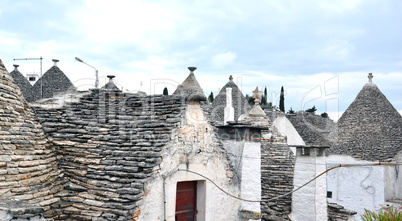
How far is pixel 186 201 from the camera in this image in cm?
734

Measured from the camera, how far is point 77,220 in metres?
5.70

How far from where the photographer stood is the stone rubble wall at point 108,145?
575cm

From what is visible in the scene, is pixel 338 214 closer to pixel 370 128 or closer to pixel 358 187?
pixel 358 187

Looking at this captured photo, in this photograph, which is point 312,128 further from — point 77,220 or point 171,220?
point 77,220

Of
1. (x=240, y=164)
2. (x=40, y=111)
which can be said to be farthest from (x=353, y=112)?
(x=40, y=111)

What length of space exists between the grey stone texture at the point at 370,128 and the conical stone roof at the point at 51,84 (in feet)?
51.0

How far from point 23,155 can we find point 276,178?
6.86 metres

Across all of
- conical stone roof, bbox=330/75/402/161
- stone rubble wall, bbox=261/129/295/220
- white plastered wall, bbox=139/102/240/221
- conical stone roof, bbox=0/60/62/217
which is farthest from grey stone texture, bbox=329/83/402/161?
conical stone roof, bbox=0/60/62/217

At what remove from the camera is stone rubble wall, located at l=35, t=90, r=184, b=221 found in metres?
5.75

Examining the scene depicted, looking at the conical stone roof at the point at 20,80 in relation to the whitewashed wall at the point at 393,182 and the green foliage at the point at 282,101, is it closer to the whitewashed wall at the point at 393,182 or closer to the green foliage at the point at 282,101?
the whitewashed wall at the point at 393,182

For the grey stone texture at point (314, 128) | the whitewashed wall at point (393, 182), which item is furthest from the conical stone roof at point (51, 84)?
the whitewashed wall at point (393, 182)

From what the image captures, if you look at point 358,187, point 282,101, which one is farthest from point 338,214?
point 282,101

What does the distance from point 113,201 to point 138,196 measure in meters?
0.42

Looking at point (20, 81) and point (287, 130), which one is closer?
point (287, 130)
